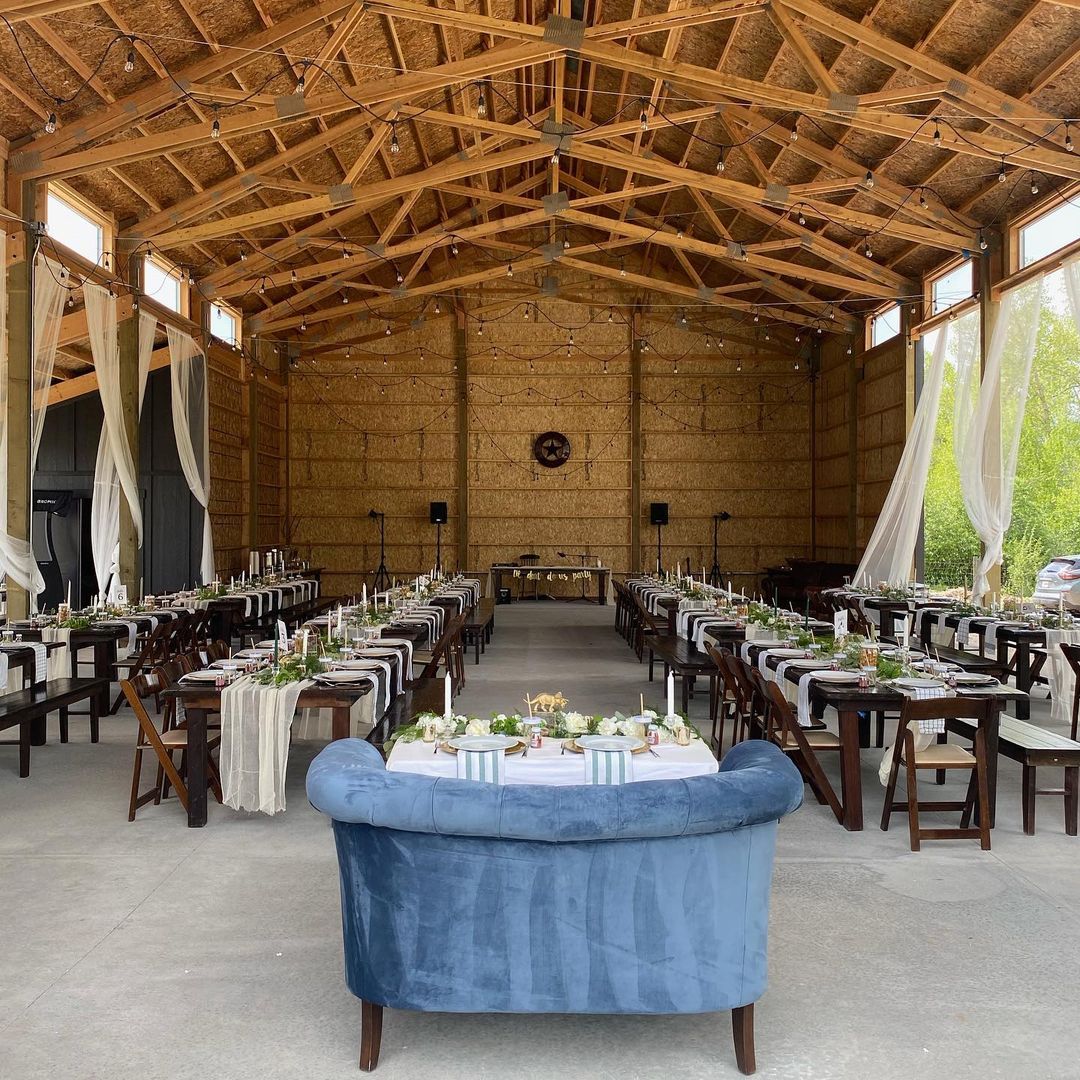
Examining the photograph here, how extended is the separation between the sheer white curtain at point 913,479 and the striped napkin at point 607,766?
10.0m

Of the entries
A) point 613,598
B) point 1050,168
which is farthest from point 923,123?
point 613,598

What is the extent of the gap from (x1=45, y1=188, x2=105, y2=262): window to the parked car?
13427 millimetres

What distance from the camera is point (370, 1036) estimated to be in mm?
2736

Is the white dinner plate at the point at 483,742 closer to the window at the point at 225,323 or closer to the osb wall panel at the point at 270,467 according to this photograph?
the window at the point at 225,323

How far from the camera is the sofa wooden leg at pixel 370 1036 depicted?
2.73 m

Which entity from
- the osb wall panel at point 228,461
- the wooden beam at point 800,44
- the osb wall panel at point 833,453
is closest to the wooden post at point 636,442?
the osb wall panel at point 833,453

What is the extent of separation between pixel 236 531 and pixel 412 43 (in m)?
8.82

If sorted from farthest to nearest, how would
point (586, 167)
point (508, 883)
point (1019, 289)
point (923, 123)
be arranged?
point (586, 167)
point (1019, 289)
point (923, 123)
point (508, 883)

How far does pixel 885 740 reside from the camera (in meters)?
7.12

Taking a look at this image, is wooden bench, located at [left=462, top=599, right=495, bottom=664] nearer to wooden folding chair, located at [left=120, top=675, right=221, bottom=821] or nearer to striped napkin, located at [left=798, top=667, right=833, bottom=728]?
wooden folding chair, located at [left=120, top=675, right=221, bottom=821]

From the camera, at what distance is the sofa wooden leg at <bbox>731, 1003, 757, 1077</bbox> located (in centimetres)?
270

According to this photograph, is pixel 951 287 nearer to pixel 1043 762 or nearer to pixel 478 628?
pixel 478 628

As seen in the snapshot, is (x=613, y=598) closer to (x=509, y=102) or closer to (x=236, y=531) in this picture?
(x=236, y=531)

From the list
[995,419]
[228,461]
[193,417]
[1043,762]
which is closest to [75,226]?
[193,417]
